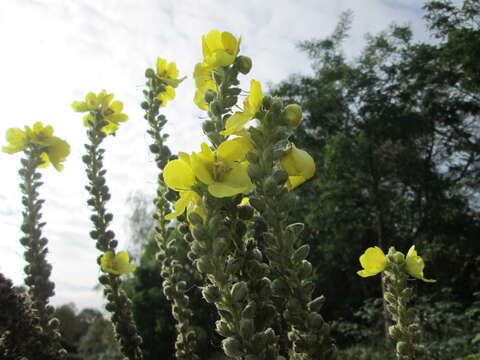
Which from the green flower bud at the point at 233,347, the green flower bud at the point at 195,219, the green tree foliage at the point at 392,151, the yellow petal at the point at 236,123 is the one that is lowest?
the green flower bud at the point at 233,347

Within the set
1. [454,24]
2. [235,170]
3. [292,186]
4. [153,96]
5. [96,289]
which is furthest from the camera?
[454,24]

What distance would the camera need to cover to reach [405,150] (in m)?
14.9

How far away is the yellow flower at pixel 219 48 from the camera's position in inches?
41.1

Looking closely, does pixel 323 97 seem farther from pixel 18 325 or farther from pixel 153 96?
pixel 18 325

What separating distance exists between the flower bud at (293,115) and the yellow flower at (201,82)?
1.18ft

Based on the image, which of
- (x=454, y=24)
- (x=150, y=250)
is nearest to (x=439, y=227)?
(x=454, y=24)

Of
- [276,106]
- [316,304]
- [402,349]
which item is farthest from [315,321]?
[402,349]

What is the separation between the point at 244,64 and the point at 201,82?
210 millimetres

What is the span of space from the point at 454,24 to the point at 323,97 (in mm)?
5420

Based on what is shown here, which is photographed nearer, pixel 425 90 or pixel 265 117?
pixel 265 117

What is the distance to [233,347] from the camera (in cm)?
73

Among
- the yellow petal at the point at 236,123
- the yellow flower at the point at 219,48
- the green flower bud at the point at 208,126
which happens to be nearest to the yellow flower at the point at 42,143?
the yellow flower at the point at 219,48

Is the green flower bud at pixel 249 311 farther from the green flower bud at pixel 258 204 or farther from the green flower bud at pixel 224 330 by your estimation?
the green flower bud at pixel 258 204

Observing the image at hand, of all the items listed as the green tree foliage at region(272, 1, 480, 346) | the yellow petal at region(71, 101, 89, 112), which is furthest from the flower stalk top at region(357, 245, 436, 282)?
the green tree foliage at region(272, 1, 480, 346)
